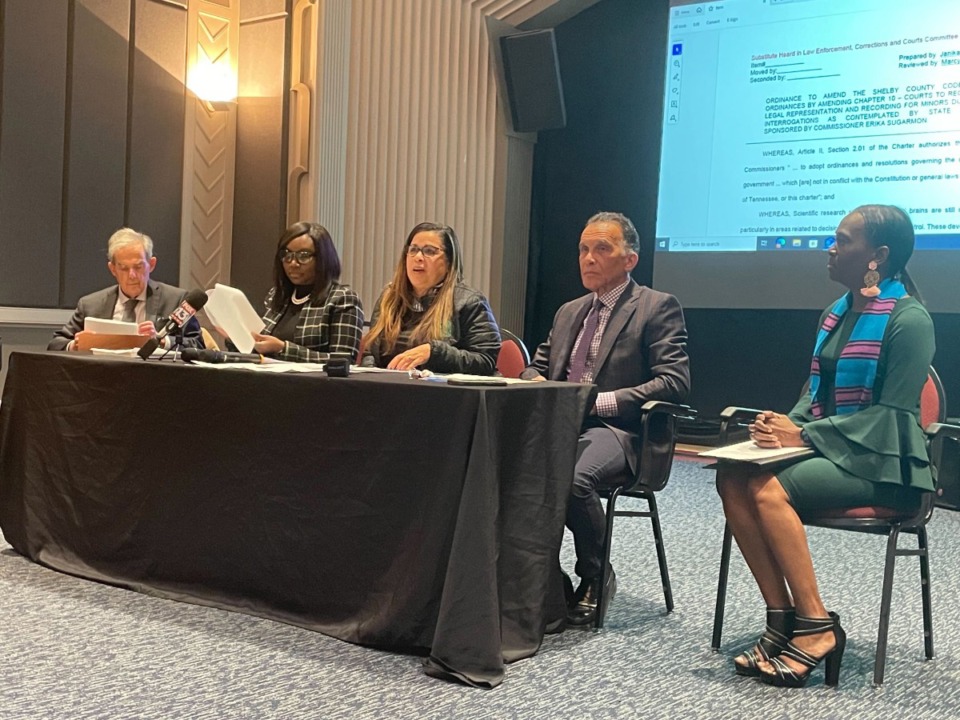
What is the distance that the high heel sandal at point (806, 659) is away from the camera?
2.12 metres

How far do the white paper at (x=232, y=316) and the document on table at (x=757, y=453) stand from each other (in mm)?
1436

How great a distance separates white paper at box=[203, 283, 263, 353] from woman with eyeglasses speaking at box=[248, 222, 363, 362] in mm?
253

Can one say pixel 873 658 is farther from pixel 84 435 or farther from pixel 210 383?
pixel 84 435

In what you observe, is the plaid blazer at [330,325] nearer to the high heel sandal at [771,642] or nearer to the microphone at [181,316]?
the microphone at [181,316]

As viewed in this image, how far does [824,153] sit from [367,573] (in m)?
3.76

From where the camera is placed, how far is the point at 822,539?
12.6ft

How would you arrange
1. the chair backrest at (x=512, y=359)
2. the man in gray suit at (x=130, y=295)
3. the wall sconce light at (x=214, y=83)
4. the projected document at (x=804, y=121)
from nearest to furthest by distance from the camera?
the chair backrest at (x=512, y=359)
the man in gray suit at (x=130, y=295)
the projected document at (x=804, y=121)
the wall sconce light at (x=214, y=83)

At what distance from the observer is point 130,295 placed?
3.84 meters

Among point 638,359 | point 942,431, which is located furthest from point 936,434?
point 638,359

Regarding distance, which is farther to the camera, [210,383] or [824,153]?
[824,153]

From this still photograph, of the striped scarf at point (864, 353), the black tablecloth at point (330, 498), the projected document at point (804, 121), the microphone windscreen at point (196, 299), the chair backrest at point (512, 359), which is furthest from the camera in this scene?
the projected document at point (804, 121)

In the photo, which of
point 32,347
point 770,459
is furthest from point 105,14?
point 770,459

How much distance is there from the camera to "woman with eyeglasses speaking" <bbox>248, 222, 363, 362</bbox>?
3.28 meters

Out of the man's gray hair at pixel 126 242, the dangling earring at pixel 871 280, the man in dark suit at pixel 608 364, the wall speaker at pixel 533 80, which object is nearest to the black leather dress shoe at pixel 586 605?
the man in dark suit at pixel 608 364
